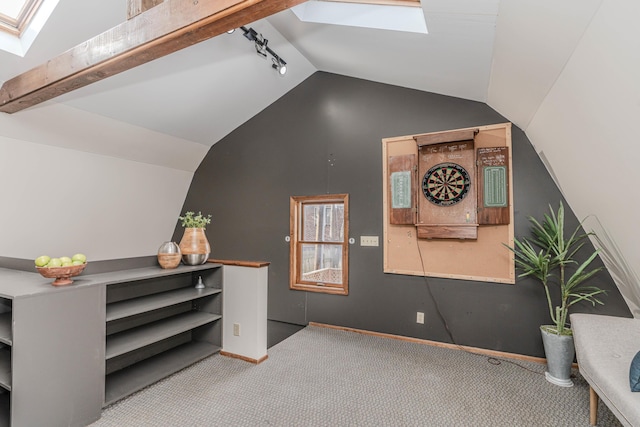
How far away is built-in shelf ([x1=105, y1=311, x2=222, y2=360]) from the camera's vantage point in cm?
232

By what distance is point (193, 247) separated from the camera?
9.48 ft

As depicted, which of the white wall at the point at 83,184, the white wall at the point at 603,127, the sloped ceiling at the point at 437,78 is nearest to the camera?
the white wall at the point at 603,127

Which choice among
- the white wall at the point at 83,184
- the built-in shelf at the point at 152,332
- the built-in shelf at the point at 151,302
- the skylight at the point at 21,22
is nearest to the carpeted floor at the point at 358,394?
the built-in shelf at the point at 152,332

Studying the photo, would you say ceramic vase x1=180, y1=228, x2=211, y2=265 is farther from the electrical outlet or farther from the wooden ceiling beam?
the electrical outlet

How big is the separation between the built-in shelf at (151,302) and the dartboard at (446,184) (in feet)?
8.04

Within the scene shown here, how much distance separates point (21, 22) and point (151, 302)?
2476 millimetres

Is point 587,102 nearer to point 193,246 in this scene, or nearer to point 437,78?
point 437,78

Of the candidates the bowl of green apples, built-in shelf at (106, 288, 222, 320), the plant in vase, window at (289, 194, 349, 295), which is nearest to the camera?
the bowl of green apples

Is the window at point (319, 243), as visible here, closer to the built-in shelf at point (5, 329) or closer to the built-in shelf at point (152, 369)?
the built-in shelf at point (152, 369)

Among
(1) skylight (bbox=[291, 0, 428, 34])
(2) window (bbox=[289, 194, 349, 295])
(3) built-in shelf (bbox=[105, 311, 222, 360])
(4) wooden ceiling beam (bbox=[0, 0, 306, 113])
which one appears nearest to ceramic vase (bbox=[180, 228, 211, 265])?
(3) built-in shelf (bbox=[105, 311, 222, 360])

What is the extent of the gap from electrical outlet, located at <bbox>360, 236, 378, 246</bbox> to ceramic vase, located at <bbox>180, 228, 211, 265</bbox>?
1856 millimetres

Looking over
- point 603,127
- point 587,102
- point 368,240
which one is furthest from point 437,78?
point 368,240

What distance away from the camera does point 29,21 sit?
2510mm

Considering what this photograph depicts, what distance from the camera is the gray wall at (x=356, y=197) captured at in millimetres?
3137
